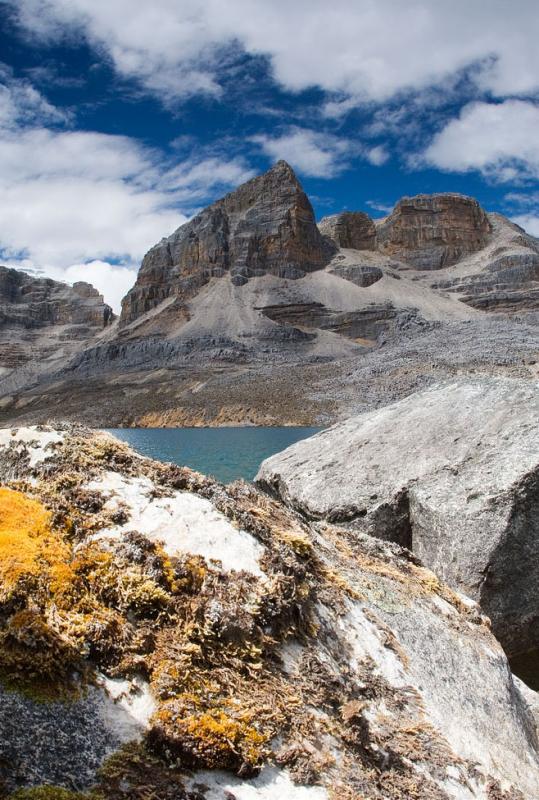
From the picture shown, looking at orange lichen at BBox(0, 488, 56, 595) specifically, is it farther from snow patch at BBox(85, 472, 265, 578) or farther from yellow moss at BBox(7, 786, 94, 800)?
yellow moss at BBox(7, 786, 94, 800)

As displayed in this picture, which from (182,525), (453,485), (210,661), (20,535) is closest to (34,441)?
(20,535)

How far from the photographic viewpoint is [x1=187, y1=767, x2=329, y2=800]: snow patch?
2854 millimetres

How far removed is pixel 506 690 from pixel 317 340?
18154 centimetres

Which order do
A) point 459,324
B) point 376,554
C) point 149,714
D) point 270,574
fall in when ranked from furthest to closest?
point 459,324 < point 376,554 < point 270,574 < point 149,714

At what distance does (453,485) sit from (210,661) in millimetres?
6305

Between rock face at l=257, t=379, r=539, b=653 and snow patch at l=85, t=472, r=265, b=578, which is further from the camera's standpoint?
rock face at l=257, t=379, r=539, b=653

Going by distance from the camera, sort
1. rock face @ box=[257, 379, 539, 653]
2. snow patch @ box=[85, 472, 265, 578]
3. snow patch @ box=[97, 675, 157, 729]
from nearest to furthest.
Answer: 1. snow patch @ box=[97, 675, 157, 729]
2. snow patch @ box=[85, 472, 265, 578]
3. rock face @ box=[257, 379, 539, 653]

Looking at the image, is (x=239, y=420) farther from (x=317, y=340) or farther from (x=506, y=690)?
(x=506, y=690)

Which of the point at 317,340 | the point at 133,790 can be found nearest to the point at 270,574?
the point at 133,790

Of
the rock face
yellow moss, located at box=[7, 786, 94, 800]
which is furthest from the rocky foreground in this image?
the rock face

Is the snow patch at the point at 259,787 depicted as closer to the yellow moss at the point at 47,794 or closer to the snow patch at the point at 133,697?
the snow patch at the point at 133,697

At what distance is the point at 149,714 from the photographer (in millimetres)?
3102

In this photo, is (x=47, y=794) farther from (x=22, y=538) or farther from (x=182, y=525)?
(x=182, y=525)

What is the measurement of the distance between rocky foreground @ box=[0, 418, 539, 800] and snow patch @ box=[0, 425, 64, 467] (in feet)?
0.15
